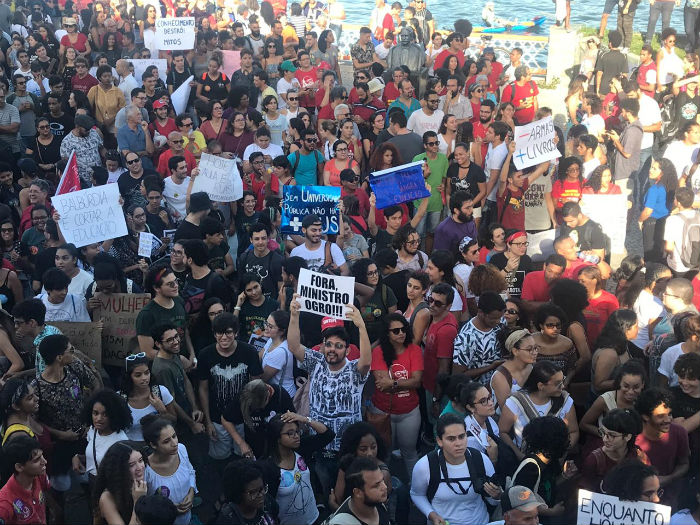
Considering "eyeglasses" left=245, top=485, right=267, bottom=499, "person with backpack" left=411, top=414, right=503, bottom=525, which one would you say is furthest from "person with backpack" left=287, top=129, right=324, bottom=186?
"eyeglasses" left=245, top=485, right=267, bottom=499

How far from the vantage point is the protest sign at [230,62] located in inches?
619

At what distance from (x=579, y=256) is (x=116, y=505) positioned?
5.57 m

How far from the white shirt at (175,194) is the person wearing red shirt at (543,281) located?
4405mm

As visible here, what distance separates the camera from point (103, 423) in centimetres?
646

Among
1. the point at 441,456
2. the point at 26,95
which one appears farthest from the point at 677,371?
the point at 26,95

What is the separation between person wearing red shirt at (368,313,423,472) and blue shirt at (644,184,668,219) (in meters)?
4.76

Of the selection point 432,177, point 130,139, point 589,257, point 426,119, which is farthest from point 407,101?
point 589,257

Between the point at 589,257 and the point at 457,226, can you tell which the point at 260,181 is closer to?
the point at 457,226

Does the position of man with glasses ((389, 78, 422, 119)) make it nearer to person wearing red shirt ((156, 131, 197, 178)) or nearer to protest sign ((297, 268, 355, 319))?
person wearing red shirt ((156, 131, 197, 178))

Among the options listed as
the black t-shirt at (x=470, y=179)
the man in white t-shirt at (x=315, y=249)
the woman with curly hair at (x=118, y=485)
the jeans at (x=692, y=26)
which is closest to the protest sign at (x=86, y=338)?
the woman with curly hair at (x=118, y=485)

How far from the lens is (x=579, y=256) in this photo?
9.51m

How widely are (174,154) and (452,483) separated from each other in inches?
270

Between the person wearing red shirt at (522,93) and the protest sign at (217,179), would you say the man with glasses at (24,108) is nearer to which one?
the protest sign at (217,179)

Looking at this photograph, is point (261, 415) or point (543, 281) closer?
point (261, 415)
